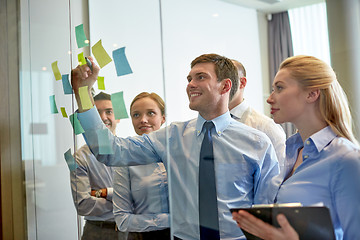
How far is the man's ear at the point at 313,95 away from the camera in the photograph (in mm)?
1181

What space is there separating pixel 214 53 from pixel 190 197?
21.2 inches

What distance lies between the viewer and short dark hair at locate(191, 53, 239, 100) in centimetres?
136

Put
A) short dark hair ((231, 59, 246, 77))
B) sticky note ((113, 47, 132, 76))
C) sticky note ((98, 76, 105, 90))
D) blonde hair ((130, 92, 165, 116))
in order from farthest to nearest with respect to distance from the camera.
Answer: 1. sticky note ((98, 76, 105, 90))
2. sticky note ((113, 47, 132, 76))
3. blonde hair ((130, 92, 165, 116))
4. short dark hair ((231, 59, 246, 77))

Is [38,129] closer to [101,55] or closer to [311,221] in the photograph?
[101,55]

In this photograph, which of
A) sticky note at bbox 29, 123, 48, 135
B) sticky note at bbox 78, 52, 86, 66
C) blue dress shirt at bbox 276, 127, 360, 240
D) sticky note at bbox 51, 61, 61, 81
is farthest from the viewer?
sticky note at bbox 29, 123, 48, 135

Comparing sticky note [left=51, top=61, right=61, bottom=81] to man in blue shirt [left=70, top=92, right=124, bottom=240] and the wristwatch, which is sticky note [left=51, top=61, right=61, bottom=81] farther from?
the wristwatch

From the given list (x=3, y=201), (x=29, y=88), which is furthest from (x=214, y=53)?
(x=3, y=201)

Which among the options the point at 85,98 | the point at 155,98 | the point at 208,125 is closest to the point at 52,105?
the point at 85,98

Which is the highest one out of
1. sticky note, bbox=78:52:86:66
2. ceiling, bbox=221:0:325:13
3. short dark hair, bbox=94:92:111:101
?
sticky note, bbox=78:52:86:66

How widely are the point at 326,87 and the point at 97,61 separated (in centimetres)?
110

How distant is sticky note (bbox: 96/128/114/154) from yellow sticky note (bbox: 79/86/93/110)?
0.48 feet

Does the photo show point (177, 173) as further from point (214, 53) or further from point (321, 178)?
point (321, 178)

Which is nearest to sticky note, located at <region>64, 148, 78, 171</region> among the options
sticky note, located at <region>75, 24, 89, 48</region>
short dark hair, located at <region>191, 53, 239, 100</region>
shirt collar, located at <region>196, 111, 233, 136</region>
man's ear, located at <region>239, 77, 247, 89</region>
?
sticky note, located at <region>75, 24, 89, 48</region>

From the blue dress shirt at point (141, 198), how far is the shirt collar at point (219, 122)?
0.24 meters
